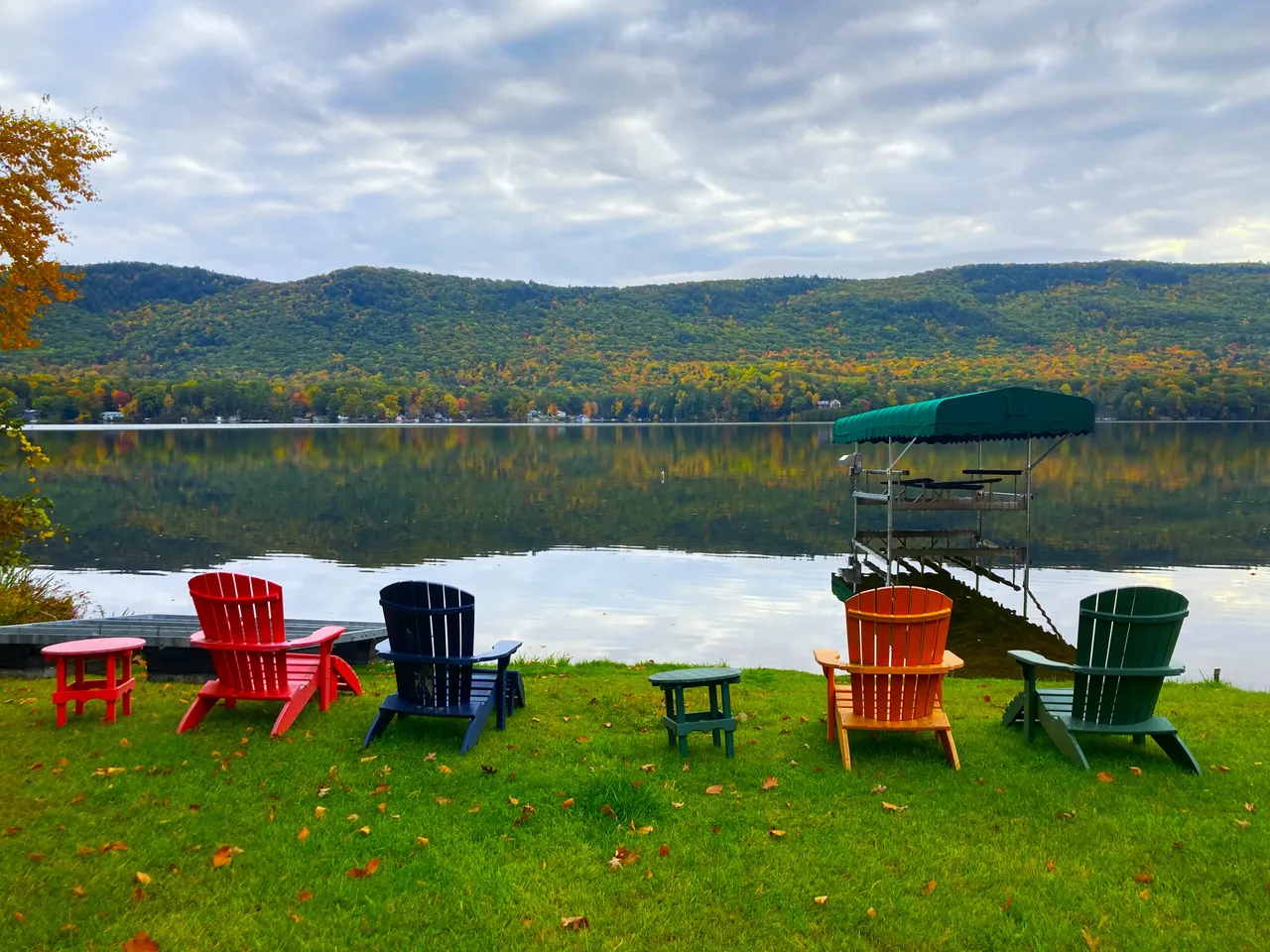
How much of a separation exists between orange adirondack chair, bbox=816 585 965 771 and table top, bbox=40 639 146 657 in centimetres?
500

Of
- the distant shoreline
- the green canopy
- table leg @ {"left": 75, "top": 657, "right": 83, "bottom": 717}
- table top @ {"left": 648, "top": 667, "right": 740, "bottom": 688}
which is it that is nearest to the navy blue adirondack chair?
table top @ {"left": 648, "top": 667, "right": 740, "bottom": 688}

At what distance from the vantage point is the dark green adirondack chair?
17.4ft

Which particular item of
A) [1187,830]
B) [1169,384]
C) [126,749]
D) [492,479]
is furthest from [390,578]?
[1169,384]

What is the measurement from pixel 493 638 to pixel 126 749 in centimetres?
646

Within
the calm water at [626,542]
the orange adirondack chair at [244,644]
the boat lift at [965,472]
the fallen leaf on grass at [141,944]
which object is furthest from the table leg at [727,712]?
the boat lift at [965,472]

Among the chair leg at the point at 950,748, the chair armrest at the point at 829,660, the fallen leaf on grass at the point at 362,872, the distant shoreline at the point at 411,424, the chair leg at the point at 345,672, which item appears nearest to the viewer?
the fallen leaf on grass at the point at 362,872

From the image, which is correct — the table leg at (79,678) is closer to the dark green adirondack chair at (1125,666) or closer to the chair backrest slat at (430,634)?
the chair backrest slat at (430,634)

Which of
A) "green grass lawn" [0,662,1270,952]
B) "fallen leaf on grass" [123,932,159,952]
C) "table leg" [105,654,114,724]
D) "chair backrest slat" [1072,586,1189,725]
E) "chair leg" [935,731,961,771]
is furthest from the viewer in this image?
"table leg" [105,654,114,724]

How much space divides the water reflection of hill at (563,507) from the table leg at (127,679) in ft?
40.0

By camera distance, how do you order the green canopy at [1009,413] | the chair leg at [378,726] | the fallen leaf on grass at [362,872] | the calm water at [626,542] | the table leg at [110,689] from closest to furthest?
the fallen leaf on grass at [362,872] < the chair leg at [378,726] < the table leg at [110,689] < the calm water at [626,542] < the green canopy at [1009,413]

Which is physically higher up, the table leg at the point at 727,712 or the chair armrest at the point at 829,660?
the chair armrest at the point at 829,660

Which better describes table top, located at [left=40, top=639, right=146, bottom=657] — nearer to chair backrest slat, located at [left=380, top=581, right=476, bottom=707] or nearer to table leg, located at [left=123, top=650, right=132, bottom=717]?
table leg, located at [left=123, top=650, right=132, bottom=717]

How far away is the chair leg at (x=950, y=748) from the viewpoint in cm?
543

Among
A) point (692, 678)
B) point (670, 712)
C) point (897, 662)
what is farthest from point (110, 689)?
point (897, 662)
